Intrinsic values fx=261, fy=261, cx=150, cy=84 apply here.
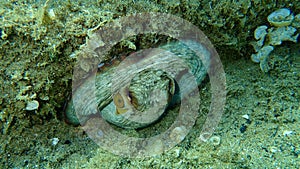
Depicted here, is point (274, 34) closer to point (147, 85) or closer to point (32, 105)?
point (147, 85)

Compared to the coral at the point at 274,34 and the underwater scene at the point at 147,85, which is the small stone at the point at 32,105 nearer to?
the underwater scene at the point at 147,85

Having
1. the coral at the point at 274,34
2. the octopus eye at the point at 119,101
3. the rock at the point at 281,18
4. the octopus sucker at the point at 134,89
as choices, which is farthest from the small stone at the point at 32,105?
the rock at the point at 281,18

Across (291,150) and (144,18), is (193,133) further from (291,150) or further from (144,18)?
(144,18)

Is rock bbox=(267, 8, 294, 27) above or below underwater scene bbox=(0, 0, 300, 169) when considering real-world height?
above

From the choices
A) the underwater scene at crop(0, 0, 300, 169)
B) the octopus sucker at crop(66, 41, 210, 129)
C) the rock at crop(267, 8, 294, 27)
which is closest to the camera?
the underwater scene at crop(0, 0, 300, 169)

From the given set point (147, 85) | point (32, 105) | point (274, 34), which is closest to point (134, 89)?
point (147, 85)

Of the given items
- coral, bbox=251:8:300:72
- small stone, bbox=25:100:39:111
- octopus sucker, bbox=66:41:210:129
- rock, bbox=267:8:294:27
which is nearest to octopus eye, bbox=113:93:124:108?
octopus sucker, bbox=66:41:210:129

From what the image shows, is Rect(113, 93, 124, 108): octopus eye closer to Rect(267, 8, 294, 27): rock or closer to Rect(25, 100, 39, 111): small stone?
Rect(25, 100, 39, 111): small stone
